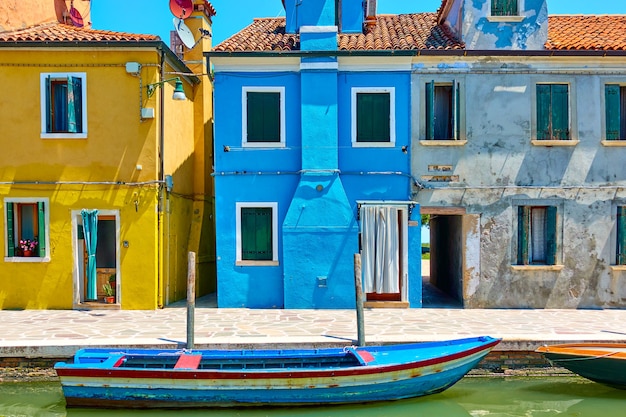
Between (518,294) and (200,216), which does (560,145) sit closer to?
Result: (518,294)

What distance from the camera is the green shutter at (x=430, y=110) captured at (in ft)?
52.2

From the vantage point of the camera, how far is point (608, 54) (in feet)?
51.4

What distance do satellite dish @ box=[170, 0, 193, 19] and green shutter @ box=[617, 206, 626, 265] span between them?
12.6 meters

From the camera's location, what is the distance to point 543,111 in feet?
52.7

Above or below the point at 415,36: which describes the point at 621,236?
below

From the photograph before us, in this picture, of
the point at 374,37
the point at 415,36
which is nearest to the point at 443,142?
the point at 415,36

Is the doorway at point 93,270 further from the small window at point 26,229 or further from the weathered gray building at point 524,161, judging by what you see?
the weathered gray building at point 524,161

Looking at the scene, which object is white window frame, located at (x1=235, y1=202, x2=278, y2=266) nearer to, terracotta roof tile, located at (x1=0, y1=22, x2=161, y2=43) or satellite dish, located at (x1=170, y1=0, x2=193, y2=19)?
terracotta roof tile, located at (x1=0, y1=22, x2=161, y2=43)

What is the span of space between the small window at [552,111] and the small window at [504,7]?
1.98m

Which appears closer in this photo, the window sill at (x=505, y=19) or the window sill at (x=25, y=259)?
the window sill at (x=25, y=259)

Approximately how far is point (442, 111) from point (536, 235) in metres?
3.91

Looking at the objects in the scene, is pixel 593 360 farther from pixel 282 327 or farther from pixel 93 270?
pixel 93 270

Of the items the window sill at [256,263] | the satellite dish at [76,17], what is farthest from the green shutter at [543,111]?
the satellite dish at [76,17]

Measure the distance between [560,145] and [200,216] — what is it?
1015 centimetres
